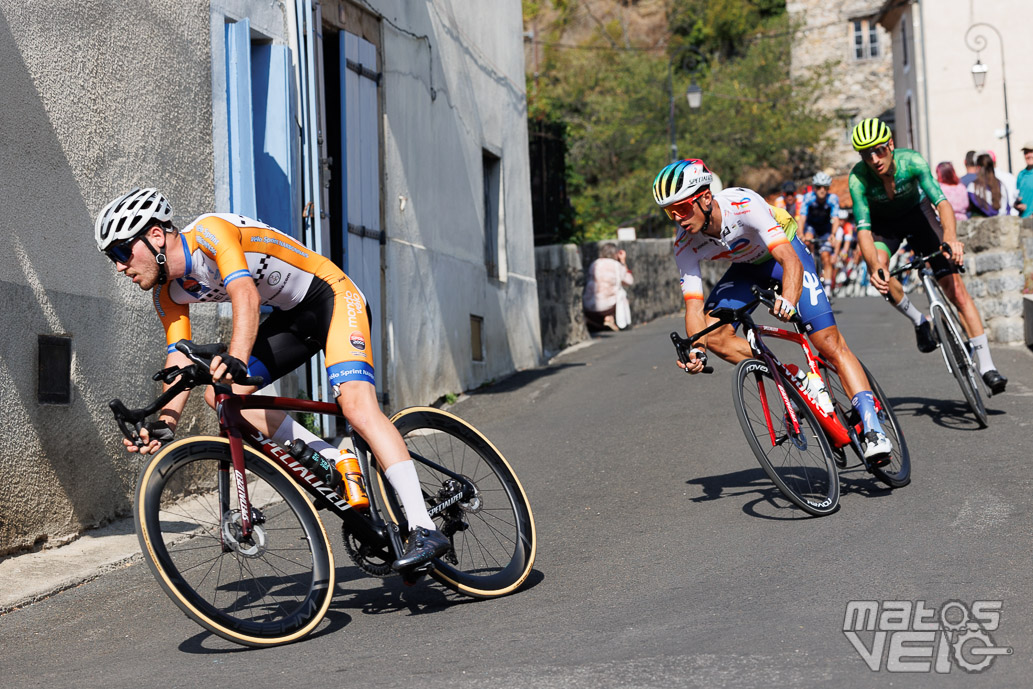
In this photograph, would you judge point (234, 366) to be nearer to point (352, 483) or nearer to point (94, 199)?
point (352, 483)

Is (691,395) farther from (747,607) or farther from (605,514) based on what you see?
(747,607)

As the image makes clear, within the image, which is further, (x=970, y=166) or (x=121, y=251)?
(x=970, y=166)

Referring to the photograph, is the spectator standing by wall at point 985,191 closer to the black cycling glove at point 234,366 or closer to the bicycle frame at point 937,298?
the bicycle frame at point 937,298

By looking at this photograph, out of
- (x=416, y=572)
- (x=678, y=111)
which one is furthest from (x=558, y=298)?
(x=678, y=111)

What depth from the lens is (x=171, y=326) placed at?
5.20m

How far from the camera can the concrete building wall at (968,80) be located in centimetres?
3600

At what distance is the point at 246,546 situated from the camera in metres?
4.92

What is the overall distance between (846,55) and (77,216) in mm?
54262

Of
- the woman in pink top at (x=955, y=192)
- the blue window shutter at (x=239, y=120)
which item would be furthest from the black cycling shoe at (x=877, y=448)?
the woman in pink top at (x=955, y=192)

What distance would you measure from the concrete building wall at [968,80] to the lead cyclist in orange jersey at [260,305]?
33.7 meters

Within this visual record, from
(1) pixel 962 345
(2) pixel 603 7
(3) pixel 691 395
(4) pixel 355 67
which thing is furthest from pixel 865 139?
(2) pixel 603 7

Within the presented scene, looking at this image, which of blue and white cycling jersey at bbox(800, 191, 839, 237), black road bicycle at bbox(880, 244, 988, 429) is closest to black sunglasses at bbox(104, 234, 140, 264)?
black road bicycle at bbox(880, 244, 988, 429)

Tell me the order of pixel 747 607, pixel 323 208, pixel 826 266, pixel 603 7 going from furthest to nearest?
pixel 603 7 < pixel 826 266 < pixel 323 208 < pixel 747 607

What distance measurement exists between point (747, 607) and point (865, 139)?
4297mm
